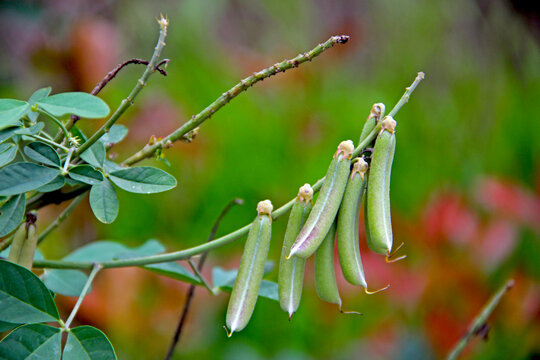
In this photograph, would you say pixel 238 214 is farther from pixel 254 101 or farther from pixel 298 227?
pixel 298 227

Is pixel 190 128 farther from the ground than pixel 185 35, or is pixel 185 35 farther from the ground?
pixel 185 35

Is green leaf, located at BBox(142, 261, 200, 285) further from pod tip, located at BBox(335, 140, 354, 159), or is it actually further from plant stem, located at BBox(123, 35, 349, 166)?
pod tip, located at BBox(335, 140, 354, 159)

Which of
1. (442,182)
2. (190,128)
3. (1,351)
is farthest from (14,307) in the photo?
(442,182)

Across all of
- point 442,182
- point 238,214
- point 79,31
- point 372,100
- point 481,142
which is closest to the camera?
point 79,31

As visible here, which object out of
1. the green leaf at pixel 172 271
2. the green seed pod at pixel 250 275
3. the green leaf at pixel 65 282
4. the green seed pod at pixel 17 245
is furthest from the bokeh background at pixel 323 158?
the green seed pod at pixel 250 275

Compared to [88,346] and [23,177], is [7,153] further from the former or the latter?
[88,346]

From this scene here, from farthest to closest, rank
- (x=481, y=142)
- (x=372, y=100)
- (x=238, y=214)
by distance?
(x=372, y=100), (x=481, y=142), (x=238, y=214)

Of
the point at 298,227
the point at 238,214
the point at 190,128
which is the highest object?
the point at 238,214
